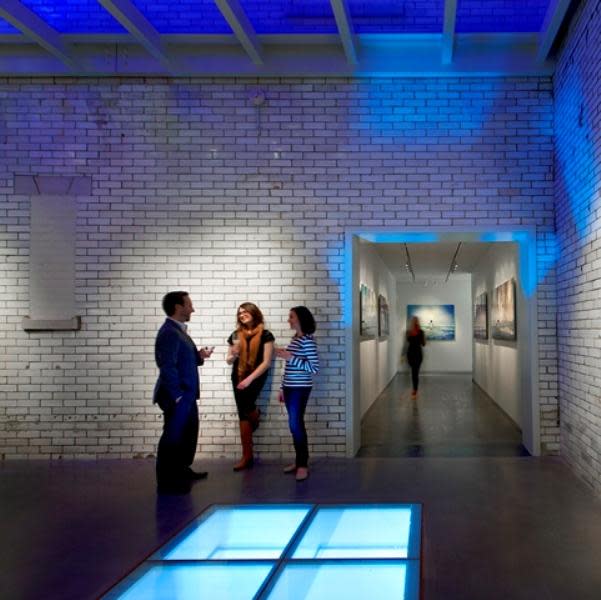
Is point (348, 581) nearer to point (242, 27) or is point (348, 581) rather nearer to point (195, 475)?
point (195, 475)

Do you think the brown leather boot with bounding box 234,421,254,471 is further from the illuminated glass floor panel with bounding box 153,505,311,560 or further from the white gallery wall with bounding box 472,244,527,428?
the white gallery wall with bounding box 472,244,527,428

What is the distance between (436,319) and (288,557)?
1907 cm

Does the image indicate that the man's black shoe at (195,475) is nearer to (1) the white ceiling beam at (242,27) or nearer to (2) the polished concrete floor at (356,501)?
(2) the polished concrete floor at (356,501)

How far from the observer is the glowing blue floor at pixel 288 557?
3070mm

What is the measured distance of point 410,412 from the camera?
33.8 feet

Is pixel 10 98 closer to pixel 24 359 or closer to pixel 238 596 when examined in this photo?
pixel 24 359

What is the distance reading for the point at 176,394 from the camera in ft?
17.2

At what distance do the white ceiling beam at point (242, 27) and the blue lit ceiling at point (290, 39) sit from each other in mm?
25

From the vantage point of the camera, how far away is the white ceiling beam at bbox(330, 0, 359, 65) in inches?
212

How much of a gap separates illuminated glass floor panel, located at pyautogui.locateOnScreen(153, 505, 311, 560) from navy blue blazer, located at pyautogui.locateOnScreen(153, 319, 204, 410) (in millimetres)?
1144

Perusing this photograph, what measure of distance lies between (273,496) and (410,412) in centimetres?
563

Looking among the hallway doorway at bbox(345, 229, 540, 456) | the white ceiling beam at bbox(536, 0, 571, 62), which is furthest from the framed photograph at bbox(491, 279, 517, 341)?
the white ceiling beam at bbox(536, 0, 571, 62)

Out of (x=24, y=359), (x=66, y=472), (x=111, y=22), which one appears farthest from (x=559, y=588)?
(x=111, y=22)

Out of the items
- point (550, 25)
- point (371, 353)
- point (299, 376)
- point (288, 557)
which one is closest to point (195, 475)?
point (299, 376)
